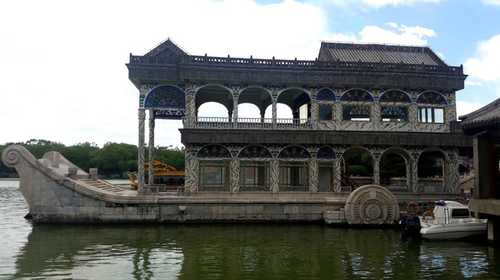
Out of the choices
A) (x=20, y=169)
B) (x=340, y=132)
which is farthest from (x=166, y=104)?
(x=340, y=132)

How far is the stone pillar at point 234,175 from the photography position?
25.9 meters

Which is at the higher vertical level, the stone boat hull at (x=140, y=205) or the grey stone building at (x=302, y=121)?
the grey stone building at (x=302, y=121)

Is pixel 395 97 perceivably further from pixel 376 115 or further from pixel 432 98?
pixel 432 98

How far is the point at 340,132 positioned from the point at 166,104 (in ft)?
33.4

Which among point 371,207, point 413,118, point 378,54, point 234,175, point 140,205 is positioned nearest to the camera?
point 371,207

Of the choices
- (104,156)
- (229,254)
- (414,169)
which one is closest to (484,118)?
(414,169)

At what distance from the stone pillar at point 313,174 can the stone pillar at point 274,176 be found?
192 cm

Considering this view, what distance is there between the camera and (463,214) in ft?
66.7

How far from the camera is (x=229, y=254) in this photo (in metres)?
16.4

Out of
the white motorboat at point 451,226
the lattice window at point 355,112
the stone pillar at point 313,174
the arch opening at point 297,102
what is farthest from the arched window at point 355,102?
the white motorboat at point 451,226

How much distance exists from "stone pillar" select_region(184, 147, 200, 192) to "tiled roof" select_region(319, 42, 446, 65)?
35.4 ft

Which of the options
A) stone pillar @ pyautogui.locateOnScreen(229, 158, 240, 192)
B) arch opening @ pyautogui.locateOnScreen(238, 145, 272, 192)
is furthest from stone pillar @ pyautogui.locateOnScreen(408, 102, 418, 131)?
stone pillar @ pyautogui.locateOnScreen(229, 158, 240, 192)

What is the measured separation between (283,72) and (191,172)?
25.5 feet

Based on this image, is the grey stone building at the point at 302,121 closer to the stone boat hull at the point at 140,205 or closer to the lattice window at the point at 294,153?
the lattice window at the point at 294,153
